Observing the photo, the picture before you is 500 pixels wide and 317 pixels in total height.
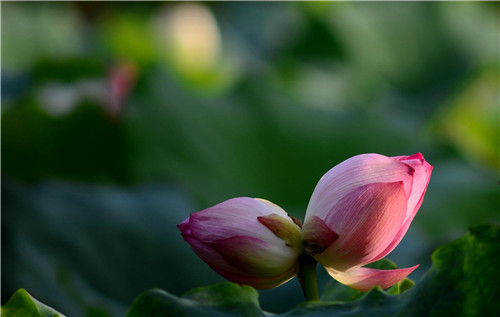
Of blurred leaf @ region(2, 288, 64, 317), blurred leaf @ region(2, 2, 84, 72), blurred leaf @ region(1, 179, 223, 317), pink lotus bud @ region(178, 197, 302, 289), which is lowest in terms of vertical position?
blurred leaf @ region(1, 179, 223, 317)

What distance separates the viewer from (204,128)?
1234mm

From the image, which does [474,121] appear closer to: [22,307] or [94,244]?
[94,244]

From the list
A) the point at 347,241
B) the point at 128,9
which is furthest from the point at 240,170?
the point at 128,9

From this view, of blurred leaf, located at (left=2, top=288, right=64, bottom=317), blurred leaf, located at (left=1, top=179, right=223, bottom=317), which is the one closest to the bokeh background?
blurred leaf, located at (left=1, top=179, right=223, bottom=317)

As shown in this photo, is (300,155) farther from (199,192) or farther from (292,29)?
(292,29)

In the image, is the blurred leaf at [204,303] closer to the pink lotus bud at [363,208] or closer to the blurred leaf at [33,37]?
the pink lotus bud at [363,208]

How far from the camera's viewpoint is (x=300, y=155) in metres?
1.20

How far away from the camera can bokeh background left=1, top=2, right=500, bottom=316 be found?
84cm

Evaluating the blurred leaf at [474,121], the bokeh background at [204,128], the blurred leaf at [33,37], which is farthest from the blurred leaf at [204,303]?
the blurred leaf at [33,37]

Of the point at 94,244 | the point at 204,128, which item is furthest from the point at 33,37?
the point at 94,244

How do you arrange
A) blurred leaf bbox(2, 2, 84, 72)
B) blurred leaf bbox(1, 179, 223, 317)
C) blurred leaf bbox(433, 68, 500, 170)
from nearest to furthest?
1. blurred leaf bbox(1, 179, 223, 317)
2. blurred leaf bbox(433, 68, 500, 170)
3. blurred leaf bbox(2, 2, 84, 72)

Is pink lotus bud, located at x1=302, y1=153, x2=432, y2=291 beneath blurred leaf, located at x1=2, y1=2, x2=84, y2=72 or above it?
beneath

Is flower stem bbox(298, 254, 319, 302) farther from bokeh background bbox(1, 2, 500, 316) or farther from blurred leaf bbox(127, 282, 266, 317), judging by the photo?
bokeh background bbox(1, 2, 500, 316)

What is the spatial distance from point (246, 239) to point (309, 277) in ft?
0.15
